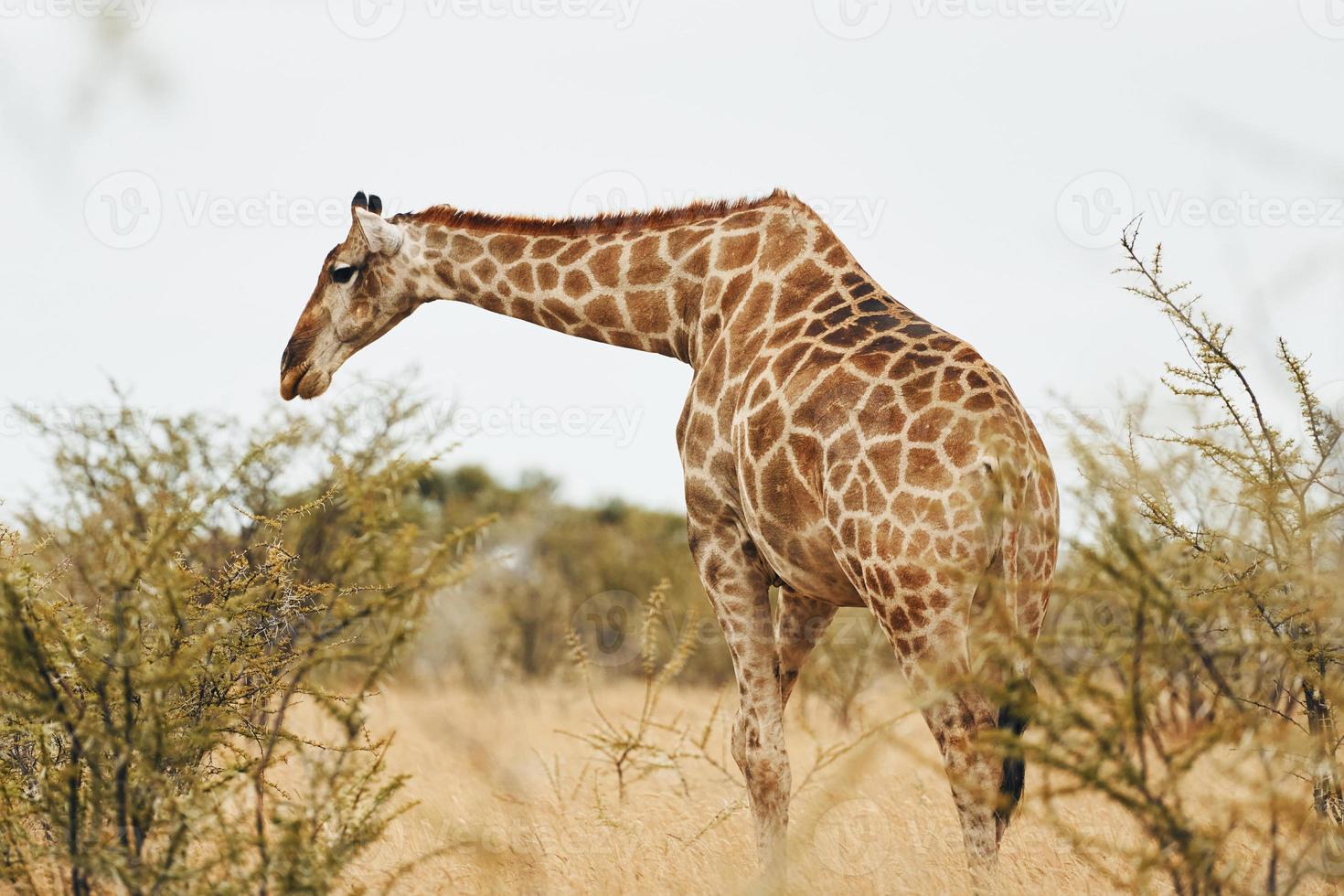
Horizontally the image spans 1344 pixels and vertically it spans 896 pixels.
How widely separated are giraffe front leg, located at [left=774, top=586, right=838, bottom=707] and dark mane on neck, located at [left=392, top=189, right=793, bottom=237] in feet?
6.20

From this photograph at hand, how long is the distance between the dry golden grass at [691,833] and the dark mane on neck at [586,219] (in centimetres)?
256

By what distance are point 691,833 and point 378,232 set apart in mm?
3414

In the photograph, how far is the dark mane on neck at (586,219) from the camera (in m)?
5.92

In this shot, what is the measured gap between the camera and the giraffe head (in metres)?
6.36

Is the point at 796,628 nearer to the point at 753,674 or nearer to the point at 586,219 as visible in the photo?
the point at 753,674

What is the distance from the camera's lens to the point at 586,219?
6270 mm

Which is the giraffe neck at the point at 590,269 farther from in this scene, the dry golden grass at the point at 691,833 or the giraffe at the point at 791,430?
the dry golden grass at the point at 691,833

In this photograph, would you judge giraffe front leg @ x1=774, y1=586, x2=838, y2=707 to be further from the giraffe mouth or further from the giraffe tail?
the giraffe mouth

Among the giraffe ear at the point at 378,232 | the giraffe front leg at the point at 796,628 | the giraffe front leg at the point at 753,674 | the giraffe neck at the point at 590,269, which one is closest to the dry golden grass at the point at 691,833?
the giraffe front leg at the point at 753,674

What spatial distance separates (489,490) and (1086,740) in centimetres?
2374

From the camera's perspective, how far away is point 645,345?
605 cm

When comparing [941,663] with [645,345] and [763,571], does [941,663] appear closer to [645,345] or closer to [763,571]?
[763,571]

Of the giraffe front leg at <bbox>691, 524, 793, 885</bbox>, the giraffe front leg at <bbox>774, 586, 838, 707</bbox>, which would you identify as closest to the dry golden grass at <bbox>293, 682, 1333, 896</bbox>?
the giraffe front leg at <bbox>691, 524, 793, 885</bbox>

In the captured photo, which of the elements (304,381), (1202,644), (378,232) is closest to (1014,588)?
(1202,644)
